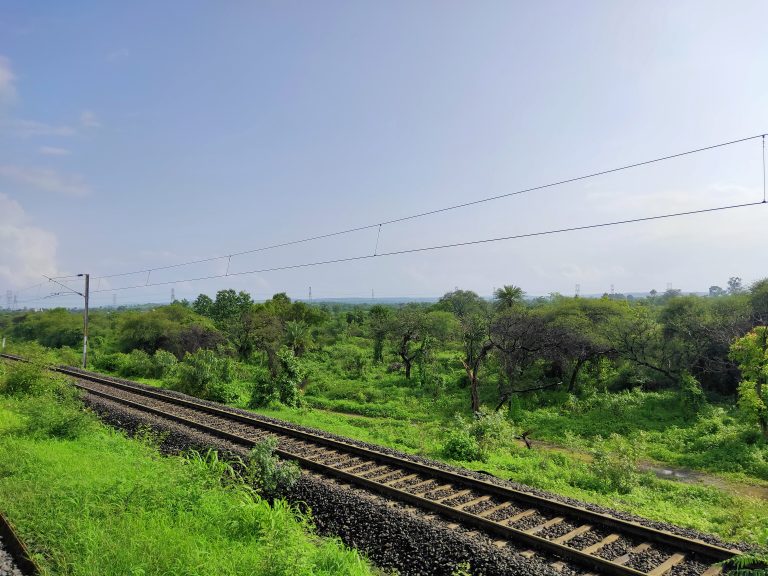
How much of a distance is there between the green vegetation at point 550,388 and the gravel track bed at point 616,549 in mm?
2153

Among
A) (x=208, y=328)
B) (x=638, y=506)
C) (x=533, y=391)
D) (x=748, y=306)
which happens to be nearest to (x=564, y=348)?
(x=533, y=391)

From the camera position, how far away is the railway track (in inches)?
271

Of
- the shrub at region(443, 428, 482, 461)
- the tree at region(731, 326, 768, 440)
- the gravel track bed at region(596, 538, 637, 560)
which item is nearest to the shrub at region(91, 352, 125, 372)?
the shrub at region(443, 428, 482, 461)

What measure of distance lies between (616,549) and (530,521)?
1379 millimetres

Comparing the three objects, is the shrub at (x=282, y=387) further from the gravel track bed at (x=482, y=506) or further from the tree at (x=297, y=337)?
the tree at (x=297, y=337)

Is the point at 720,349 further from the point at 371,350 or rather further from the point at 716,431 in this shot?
the point at 371,350

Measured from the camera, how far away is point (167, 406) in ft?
63.6

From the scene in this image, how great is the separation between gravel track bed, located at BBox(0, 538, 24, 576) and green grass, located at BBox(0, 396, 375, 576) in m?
0.25

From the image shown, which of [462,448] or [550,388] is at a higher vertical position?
[462,448]

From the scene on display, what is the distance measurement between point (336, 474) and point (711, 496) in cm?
940

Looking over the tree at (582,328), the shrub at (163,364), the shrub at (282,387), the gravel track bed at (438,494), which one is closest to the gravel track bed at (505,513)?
the gravel track bed at (438,494)

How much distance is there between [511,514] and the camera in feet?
28.1

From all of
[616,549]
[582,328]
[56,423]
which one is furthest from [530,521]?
[582,328]

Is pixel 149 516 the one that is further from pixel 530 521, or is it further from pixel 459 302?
pixel 459 302
